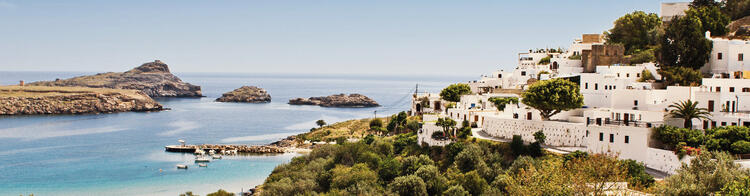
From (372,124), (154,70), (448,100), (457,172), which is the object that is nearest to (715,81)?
(457,172)

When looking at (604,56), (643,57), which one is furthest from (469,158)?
(643,57)

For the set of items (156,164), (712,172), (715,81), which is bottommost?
(156,164)

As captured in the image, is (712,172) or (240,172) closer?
(712,172)

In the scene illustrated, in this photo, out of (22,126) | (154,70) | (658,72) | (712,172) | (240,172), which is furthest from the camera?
(154,70)

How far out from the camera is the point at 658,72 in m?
34.4

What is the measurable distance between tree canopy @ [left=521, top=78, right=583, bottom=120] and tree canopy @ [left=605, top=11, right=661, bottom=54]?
1781cm

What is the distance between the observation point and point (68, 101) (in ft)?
389

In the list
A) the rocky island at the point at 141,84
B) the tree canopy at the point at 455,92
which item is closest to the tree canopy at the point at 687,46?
the tree canopy at the point at 455,92

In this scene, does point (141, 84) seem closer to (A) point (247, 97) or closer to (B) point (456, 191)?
(A) point (247, 97)

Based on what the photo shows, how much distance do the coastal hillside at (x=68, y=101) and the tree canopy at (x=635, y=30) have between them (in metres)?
98.5

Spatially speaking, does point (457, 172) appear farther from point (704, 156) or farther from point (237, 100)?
point (237, 100)

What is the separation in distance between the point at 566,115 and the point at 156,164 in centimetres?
3968

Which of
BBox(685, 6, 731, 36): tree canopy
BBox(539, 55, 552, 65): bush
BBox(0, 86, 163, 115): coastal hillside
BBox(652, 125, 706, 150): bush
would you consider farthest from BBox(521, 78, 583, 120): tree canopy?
BBox(0, 86, 163, 115): coastal hillside

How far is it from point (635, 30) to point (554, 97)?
72.1 feet
